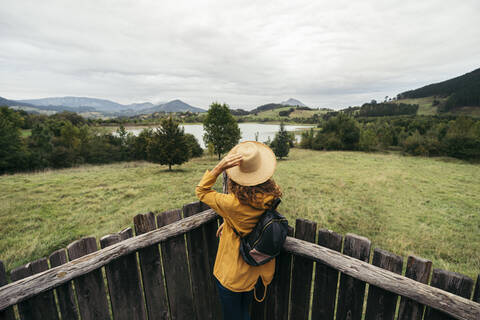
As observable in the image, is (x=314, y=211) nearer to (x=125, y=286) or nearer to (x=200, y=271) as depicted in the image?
(x=200, y=271)

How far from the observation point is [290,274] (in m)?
2.69

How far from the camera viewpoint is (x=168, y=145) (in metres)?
21.3

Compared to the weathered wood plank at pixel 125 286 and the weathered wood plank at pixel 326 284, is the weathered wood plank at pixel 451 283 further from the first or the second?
the weathered wood plank at pixel 125 286

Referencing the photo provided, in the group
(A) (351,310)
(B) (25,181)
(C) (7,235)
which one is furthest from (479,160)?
(B) (25,181)

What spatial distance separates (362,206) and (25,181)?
23.3m

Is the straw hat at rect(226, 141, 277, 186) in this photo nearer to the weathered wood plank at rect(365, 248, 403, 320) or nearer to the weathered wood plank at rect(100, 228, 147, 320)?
the weathered wood plank at rect(365, 248, 403, 320)

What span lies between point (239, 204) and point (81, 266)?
158 cm

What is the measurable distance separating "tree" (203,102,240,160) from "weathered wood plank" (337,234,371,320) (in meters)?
32.8

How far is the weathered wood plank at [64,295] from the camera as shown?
1.92 m

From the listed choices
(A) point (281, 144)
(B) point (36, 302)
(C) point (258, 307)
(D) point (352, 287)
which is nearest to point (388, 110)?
(A) point (281, 144)

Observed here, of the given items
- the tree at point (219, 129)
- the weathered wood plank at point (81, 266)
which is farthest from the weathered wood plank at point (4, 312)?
the tree at point (219, 129)

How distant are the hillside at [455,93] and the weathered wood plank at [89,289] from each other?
14772cm

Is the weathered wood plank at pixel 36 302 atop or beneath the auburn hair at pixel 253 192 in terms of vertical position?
beneath

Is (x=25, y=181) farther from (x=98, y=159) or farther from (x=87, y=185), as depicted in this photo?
(x=98, y=159)
